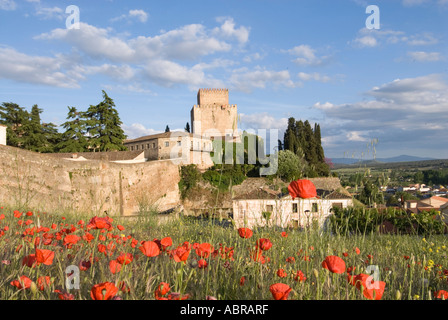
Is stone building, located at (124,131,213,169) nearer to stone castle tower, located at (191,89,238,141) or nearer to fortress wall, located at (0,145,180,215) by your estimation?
fortress wall, located at (0,145,180,215)

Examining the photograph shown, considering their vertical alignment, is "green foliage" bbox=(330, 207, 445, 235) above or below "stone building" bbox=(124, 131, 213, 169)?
below

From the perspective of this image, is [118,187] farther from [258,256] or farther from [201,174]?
[258,256]

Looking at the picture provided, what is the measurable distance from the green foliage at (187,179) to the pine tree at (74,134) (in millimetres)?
11776

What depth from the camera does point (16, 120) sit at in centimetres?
3728

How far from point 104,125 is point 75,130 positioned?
323cm

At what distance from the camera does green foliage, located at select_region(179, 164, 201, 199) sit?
3616 centimetres

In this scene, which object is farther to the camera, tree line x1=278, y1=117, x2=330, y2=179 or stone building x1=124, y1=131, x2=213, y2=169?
stone building x1=124, y1=131, x2=213, y2=169

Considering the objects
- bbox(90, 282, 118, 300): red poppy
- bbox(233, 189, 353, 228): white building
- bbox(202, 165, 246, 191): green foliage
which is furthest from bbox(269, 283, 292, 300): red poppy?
bbox(202, 165, 246, 191): green foliage

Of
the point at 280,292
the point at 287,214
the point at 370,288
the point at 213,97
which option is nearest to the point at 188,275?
the point at 280,292

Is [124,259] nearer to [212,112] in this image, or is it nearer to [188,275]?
[188,275]

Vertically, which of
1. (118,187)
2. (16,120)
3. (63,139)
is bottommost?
(118,187)

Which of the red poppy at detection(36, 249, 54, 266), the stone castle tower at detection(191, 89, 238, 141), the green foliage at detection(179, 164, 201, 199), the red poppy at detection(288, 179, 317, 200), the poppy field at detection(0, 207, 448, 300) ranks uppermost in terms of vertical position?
the stone castle tower at detection(191, 89, 238, 141)

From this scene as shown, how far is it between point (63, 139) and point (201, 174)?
55.2ft
